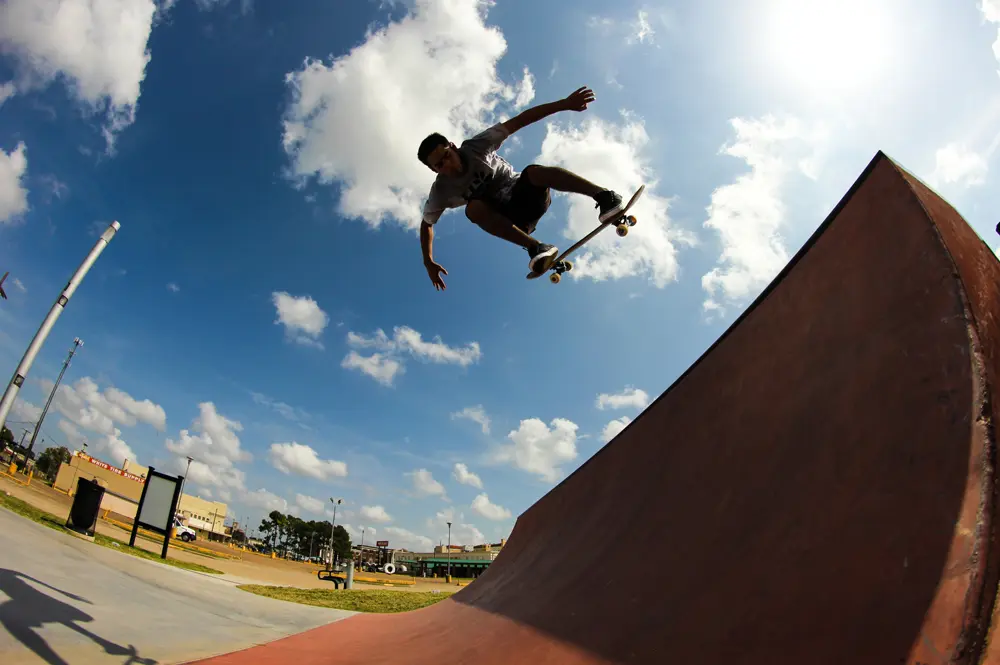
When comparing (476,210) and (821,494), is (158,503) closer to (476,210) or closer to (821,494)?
(476,210)

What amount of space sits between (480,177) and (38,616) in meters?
3.31

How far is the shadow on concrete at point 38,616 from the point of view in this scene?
71.1 inches

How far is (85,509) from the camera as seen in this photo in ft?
28.6

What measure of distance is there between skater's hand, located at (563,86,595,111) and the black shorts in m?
0.55

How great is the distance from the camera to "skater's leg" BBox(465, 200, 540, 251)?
360cm

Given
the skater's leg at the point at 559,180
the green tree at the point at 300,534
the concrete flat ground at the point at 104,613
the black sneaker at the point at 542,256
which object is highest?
the skater's leg at the point at 559,180

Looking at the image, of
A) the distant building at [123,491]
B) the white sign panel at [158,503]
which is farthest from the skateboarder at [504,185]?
the distant building at [123,491]

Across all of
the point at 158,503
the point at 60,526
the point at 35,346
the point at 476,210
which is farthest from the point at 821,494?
the point at 35,346

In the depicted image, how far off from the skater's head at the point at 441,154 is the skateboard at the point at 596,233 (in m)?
1.05

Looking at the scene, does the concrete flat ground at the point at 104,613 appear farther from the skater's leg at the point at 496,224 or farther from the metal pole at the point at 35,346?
the metal pole at the point at 35,346

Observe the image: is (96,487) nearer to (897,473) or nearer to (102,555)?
(102,555)

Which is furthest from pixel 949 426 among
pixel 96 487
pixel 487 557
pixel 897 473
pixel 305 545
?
pixel 305 545

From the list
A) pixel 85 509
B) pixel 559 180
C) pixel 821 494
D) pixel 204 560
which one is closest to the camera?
pixel 821 494

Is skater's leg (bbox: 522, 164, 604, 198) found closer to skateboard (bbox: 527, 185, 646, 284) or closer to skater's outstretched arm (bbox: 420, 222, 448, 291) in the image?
skateboard (bbox: 527, 185, 646, 284)
